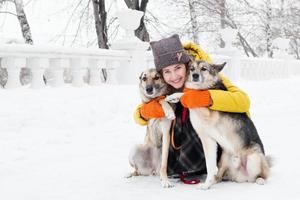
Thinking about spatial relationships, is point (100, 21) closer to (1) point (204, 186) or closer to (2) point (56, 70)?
(2) point (56, 70)

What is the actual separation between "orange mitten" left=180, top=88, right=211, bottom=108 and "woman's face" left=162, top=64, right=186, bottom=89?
234 mm

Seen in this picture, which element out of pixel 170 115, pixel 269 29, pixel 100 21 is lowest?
pixel 170 115

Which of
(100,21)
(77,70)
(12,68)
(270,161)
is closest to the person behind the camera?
(270,161)

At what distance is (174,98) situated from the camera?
401 centimetres

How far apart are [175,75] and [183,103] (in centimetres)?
29

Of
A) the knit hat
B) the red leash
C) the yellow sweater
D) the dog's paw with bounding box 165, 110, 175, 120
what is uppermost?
the knit hat

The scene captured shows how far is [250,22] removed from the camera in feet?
→ 101

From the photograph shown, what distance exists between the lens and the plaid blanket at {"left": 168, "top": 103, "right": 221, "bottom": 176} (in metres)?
4.25

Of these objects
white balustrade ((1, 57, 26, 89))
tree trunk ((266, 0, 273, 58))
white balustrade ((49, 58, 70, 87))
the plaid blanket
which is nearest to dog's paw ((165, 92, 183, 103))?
the plaid blanket

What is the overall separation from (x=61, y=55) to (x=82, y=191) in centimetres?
412

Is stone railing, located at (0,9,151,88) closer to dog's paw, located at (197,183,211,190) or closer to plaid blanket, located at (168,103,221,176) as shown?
plaid blanket, located at (168,103,221,176)

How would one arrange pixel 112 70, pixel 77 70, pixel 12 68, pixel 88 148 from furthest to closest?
pixel 112 70 → pixel 77 70 → pixel 12 68 → pixel 88 148

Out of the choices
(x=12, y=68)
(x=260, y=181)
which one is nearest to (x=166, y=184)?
(x=260, y=181)

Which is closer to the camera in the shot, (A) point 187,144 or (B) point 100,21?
(A) point 187,144
